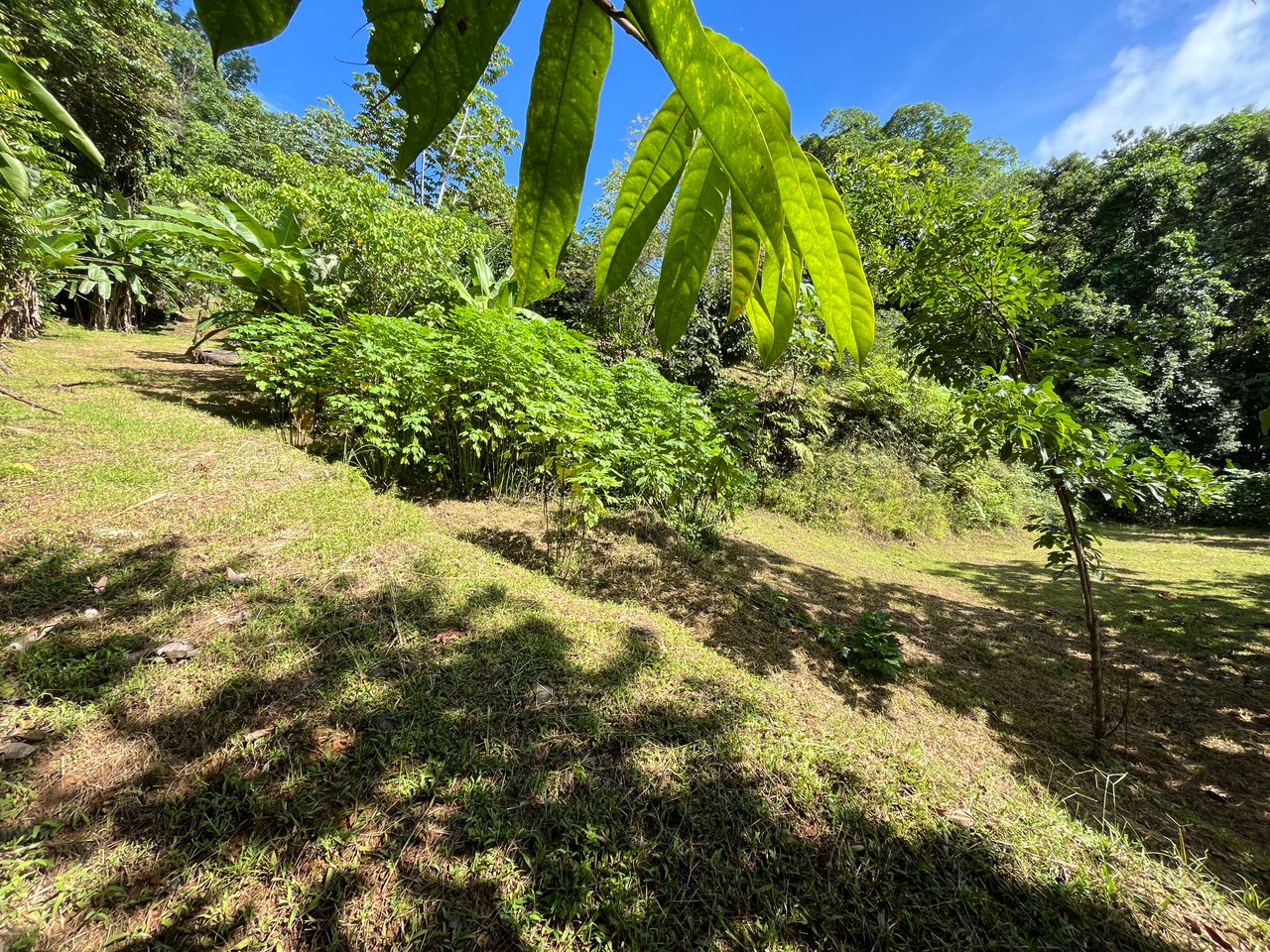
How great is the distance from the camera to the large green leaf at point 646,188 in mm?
532

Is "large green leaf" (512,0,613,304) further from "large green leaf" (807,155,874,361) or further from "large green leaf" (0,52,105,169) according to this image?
"large green leaf" (0,52,105,169)

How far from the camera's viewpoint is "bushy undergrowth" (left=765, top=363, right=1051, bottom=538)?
7480mm

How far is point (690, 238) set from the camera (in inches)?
22.1

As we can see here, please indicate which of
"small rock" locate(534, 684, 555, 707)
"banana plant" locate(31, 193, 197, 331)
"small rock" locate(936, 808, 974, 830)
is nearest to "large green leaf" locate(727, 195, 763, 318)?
"small rock" locate(534, 684, 555, 707)

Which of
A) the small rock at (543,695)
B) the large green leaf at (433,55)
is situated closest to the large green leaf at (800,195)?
the large green leaf at (433,55)

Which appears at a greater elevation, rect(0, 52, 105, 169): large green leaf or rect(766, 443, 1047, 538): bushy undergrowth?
rect(0, 52, 105, 169): large green leaf

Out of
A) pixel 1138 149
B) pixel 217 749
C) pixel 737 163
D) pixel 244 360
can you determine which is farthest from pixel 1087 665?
pixel 1138 149

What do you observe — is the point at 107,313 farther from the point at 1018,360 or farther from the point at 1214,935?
the point at 1214,935

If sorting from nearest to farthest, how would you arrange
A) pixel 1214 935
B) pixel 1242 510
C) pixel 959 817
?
pixel 1214 935, pixel 959 817, pixel 1242 510

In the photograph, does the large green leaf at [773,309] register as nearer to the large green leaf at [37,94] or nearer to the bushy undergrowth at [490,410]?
the large green leaf at [37,94]

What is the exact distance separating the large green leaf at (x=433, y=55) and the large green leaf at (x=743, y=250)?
288 mm

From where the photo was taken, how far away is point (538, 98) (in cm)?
45

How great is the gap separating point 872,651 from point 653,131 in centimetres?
347

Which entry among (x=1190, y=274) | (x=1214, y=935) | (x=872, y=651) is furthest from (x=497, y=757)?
(x=1190, y=274)
